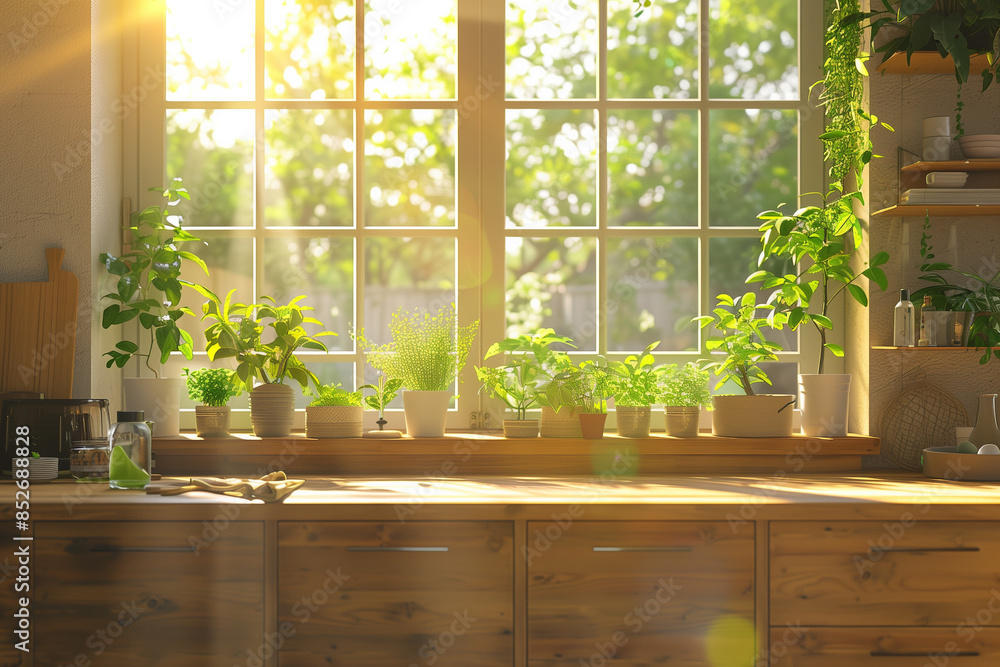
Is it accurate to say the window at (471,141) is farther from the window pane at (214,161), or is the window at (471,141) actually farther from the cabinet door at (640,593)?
the cabinet door at (640,593)

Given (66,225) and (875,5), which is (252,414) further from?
(875,5)

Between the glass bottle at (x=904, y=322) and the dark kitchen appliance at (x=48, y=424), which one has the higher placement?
the glass bottle at (x=904, y=322)

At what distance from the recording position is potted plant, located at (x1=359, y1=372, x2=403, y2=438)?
2234 millimetres

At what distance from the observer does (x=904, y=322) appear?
6.84 ft

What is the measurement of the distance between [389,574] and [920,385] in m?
1.73

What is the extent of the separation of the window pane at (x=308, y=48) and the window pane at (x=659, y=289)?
112cm

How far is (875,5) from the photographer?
222 centimetres

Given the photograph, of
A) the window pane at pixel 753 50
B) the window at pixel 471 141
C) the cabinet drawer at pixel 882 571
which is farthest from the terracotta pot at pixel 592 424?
the window pane at pixel 753 50

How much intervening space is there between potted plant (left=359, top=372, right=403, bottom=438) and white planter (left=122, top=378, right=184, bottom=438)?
598 millimetres

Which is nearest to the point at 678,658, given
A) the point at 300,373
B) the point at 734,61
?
the point at 300,373

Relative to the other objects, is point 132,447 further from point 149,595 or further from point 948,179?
point 948,179

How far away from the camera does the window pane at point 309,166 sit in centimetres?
240

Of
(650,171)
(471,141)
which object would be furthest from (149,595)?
(650,171)

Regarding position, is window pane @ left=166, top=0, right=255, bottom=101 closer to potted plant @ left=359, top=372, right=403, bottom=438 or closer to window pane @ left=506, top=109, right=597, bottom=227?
window pane @ left=506, top=109, right=597, bottom=227
